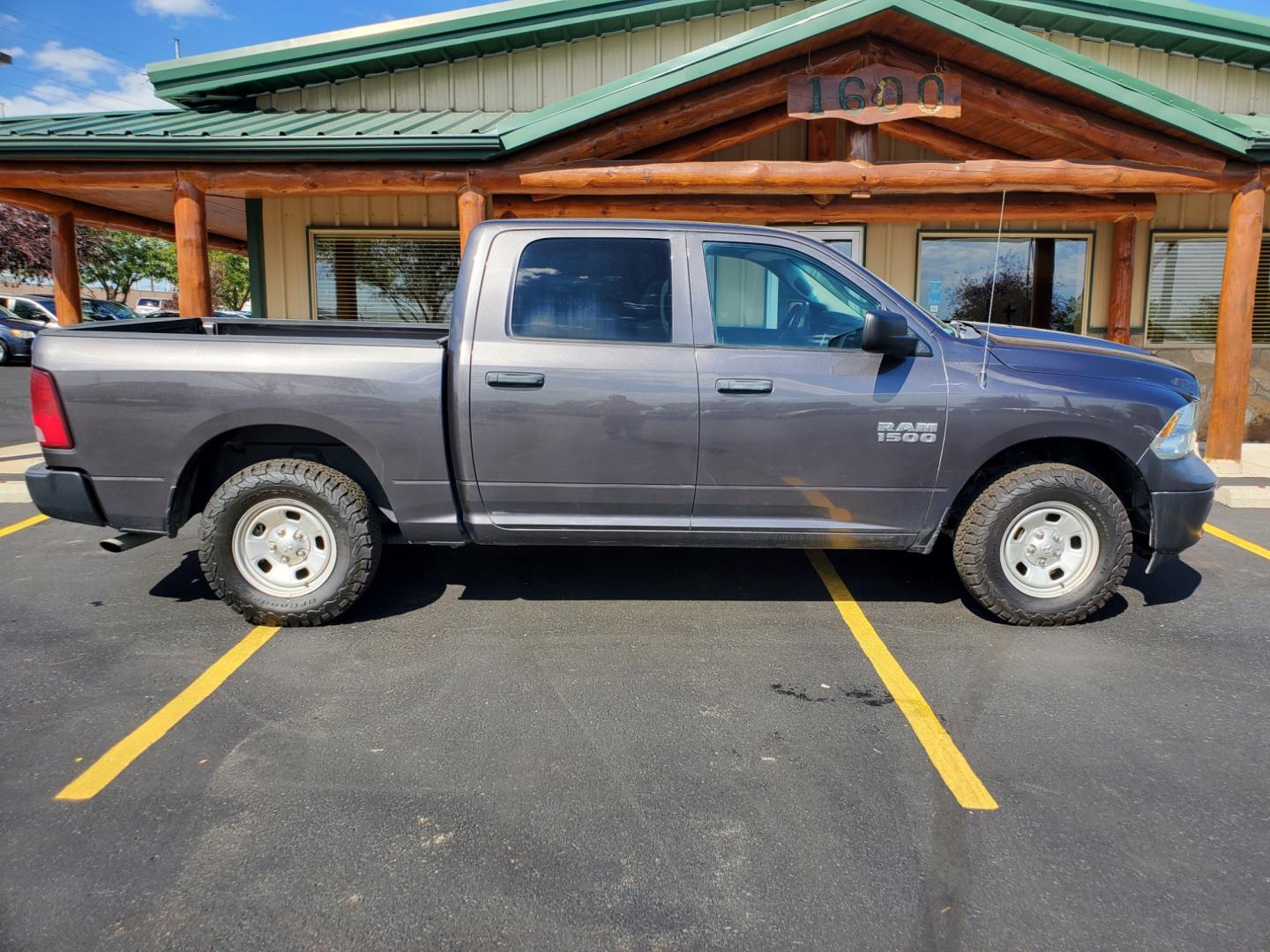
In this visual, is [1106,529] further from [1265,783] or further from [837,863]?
[837,863]

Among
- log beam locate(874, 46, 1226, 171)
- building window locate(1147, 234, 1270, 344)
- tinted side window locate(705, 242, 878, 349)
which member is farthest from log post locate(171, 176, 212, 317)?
building window locate(1147, 234, 1270, 344)

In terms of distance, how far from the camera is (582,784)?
293cm

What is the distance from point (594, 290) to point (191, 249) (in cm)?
553

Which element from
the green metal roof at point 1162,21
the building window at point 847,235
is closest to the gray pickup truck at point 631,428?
the building window at point 847,235

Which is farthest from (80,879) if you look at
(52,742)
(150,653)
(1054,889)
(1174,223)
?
(1174,223)

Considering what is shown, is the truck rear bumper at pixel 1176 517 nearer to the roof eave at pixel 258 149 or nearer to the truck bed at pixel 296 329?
the truck bed at pixel 296 329

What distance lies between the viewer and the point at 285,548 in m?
4.30

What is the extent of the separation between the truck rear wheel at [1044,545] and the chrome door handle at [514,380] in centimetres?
223

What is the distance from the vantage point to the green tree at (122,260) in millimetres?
40094

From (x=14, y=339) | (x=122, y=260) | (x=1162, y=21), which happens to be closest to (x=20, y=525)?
(x=1162, y=21)

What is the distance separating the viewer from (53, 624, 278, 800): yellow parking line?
292 centimetres

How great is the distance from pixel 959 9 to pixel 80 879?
8.27 metres

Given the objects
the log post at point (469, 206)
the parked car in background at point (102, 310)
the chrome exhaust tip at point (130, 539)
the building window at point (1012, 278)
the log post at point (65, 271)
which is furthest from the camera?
the parked car in background at point (102, 310)

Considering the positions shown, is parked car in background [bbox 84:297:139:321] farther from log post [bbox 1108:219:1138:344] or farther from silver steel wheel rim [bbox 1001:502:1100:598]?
silver steel wheel rim [bbox 1001:502:1100:598]
